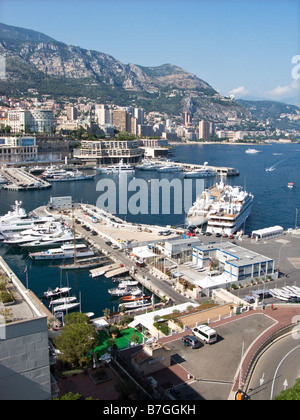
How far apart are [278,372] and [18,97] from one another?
103967 mm

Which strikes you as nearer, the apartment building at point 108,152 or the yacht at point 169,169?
the yacht at point 169,169

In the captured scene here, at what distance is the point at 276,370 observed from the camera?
743 cm

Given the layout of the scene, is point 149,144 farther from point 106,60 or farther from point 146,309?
point 106,60

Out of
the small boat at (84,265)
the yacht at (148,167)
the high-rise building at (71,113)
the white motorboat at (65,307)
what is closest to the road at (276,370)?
the white motorboat at (65,307)

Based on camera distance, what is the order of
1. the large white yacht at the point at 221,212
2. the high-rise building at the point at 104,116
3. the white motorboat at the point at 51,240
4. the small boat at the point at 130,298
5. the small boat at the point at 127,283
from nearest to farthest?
1. the small boat at the point at 130,298
2. the small boat at the point at 127,283
3. the white motorboat at the point at 51,240
4. the large white yacht at the point at 221,212
5. the high-rise building at the point at 104,116

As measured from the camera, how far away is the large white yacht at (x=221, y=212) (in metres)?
20.4

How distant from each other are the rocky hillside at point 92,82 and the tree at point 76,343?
104340 mm

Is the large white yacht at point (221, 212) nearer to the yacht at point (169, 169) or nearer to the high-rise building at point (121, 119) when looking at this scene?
the yacht at point (169, 169)

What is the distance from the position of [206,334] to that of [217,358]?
0.59 metres

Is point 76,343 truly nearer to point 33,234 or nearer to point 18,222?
point 33,234

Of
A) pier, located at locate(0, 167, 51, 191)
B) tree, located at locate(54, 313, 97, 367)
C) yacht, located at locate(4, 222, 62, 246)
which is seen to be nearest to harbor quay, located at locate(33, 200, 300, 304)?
yacht, located at locate(4, 222, 62, 246)

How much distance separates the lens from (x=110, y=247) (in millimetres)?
17156

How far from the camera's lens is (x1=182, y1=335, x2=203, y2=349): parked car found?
314 inches

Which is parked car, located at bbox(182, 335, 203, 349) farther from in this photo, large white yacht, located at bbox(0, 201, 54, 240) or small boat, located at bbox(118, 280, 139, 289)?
large white yacht, located at bbox(0, 201, 54, 240)
